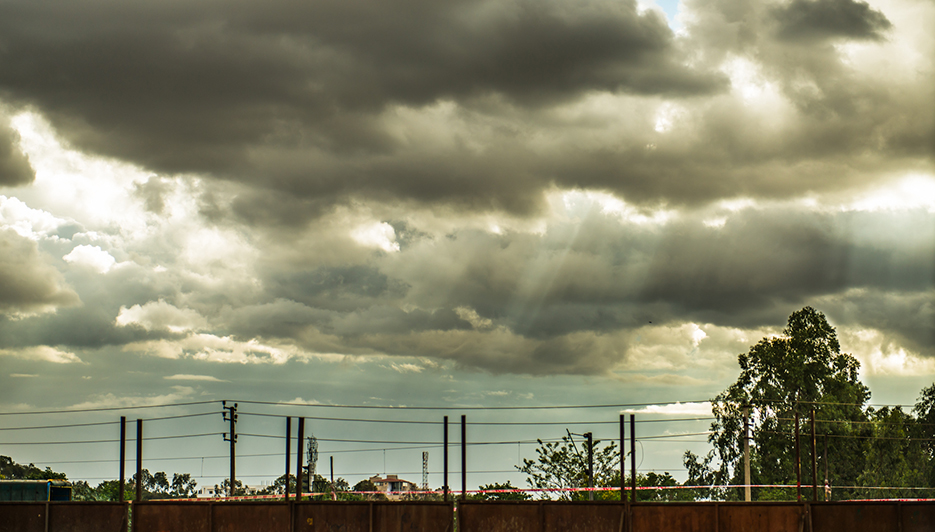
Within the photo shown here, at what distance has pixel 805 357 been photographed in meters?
59.8

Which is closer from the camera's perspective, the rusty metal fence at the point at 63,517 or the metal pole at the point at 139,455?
the metal pole at the point at 139,455

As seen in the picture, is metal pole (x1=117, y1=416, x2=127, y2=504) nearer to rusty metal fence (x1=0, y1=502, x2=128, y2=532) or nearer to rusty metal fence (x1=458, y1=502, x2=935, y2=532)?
rusty metal fence (x1=0, y1=502, x2=128, y2=532)

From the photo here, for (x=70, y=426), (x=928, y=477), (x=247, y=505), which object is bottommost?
(x=928, y=477)

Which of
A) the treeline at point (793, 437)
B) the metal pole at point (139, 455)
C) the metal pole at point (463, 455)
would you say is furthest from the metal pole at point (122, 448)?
the treeline at point (793, 437)

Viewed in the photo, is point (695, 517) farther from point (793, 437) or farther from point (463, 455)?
point (793, 437)

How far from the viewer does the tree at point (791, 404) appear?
187 feet

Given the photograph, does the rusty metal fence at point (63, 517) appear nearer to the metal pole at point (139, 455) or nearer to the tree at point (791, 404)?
the metal pole at point (139, 455)

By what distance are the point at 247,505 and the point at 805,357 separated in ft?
159

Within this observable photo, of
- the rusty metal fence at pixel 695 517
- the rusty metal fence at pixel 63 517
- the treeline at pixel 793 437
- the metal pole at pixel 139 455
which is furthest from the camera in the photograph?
the treeline at pixel 793 437

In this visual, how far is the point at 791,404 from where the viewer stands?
191ft

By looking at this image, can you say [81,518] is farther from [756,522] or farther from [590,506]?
[756,522]

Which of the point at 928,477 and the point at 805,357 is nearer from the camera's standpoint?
the point at 805,357

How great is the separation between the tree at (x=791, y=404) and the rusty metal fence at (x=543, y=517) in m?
37.3

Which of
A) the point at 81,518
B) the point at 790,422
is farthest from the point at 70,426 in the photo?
the point at 790,422
